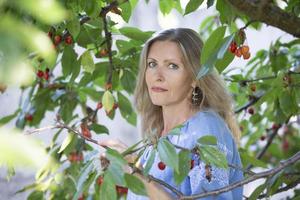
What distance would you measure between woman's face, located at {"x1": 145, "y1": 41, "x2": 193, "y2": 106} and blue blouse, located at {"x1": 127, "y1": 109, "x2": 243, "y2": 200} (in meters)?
0.11

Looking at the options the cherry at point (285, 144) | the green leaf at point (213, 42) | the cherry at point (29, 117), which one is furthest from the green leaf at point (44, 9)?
the cherry at point (285, 144)

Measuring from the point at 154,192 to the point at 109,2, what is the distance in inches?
24.3

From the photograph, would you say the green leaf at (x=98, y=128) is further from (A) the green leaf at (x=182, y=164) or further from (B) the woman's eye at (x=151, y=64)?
(A) the green leaf at (x=182, y=164)

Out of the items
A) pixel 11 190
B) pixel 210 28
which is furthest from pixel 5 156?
pixel 11 190

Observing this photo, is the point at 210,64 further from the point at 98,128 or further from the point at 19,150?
the point at 98,128

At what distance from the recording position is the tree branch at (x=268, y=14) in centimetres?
109

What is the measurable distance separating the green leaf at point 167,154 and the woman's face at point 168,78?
866 mm

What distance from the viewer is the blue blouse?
1701mm

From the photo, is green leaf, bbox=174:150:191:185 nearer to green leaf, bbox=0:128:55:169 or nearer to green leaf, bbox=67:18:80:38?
green leaf, bbox=67:18:80:38

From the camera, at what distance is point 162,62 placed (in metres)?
2.07

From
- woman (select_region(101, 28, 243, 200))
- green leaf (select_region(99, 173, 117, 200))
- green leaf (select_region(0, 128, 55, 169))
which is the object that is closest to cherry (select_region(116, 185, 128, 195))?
woman (select_region(101, 28, 243, 200))

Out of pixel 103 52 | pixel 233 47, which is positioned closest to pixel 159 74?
pixel 103 52

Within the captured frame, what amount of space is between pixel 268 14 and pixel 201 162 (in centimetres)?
65

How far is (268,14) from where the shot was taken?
1114 mm
